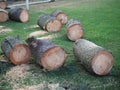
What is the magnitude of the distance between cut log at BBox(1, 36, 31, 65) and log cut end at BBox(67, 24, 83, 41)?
7.35 ft

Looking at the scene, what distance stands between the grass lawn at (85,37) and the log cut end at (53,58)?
0.13m

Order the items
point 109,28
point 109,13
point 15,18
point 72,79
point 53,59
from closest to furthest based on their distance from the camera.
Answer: point 72,79, point 53,59, point 109,28, point 15,18, point 109,13

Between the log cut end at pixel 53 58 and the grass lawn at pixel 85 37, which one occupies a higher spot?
the log cut end at pixel 53 58

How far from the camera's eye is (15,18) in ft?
36.4

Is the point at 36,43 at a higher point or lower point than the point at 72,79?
higher

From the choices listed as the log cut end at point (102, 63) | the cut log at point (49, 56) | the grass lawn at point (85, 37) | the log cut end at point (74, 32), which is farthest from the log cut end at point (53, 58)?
the log cut end at point (74, 32)

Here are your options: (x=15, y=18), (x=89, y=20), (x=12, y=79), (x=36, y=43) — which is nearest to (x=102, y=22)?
(x=89, y=20)

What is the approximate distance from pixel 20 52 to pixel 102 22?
16.4 feet

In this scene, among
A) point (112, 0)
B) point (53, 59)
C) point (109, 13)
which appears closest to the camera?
point (53, 59)

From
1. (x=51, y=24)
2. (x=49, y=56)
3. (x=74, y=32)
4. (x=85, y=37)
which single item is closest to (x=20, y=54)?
(x=49, y=56)

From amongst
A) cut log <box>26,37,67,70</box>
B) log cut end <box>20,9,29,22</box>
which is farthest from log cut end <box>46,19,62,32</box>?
cut log <box>26,37,67,70</box>

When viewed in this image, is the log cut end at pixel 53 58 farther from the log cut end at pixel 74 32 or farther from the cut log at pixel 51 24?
the cut log at pixel 51 24

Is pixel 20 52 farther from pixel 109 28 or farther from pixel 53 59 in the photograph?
pixel 109 28

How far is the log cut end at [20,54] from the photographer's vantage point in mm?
6102
